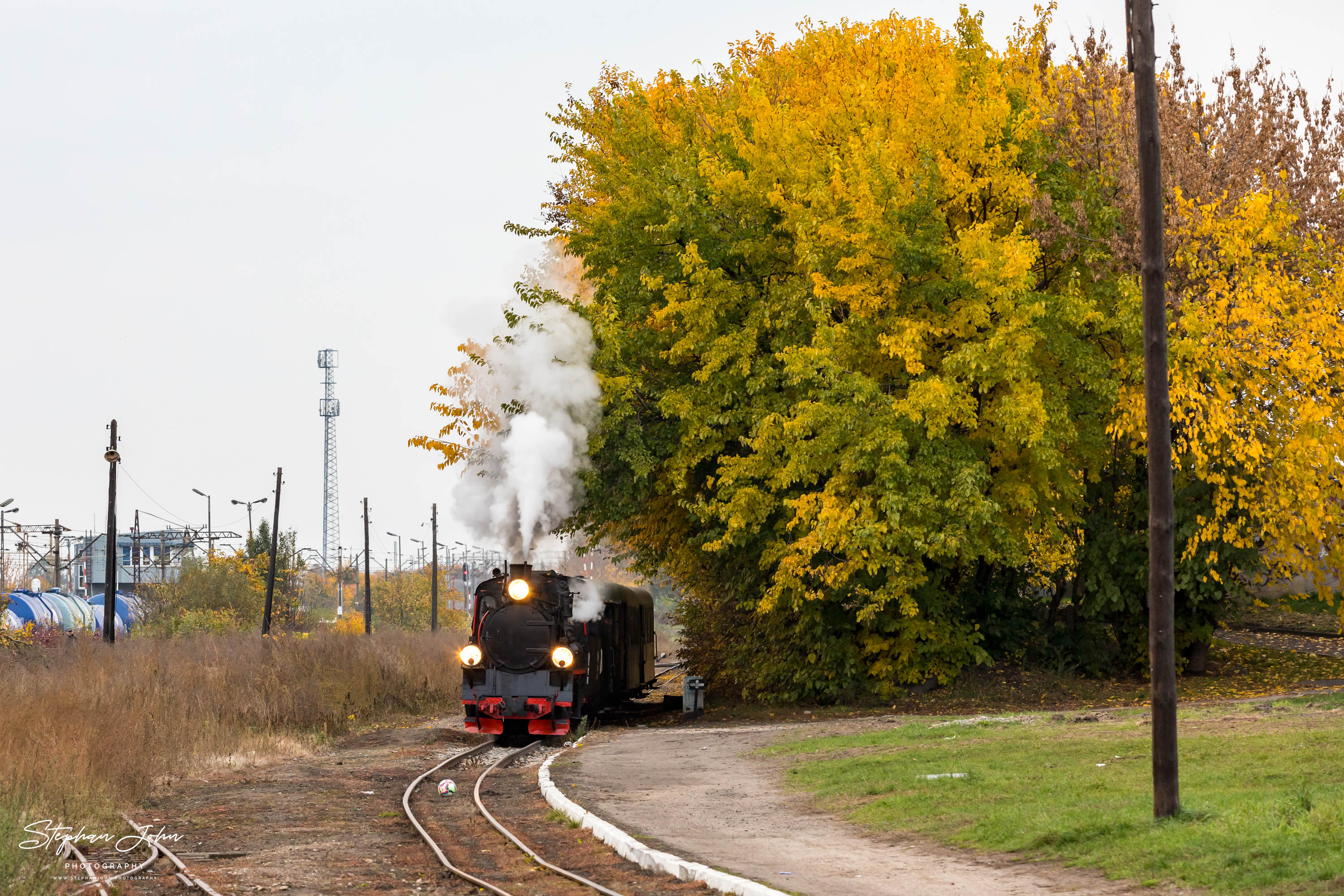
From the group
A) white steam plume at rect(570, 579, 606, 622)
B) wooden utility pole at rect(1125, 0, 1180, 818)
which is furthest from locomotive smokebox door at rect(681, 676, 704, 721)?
wooden utility pole at rect(1125, 0, 1180, 818)

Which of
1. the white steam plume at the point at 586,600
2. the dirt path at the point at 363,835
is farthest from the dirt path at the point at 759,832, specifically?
the white steam plume at the point at 586,600

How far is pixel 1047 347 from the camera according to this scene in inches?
957

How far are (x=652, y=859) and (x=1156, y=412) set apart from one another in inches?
229

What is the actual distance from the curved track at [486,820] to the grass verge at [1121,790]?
335cm

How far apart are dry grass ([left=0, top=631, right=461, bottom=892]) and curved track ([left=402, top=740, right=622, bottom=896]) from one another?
3025 mm

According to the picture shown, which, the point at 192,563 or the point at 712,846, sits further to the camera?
the point at 192,563

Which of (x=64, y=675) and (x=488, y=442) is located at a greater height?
(x=488, y=442)

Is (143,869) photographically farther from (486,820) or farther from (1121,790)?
(1121,790)

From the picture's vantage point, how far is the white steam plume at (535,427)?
23.1 m

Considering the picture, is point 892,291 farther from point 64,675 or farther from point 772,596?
point 64,675

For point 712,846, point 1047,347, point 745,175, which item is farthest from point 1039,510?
point 712,846

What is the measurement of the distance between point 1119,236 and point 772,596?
388 inches

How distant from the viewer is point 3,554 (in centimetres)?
6391

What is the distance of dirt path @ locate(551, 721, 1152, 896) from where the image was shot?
9.68 metres
